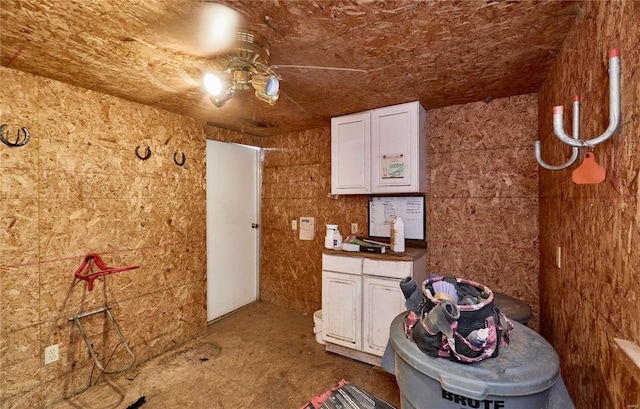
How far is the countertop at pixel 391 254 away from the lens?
87.8 inches

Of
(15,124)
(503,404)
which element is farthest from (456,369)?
(15,124)

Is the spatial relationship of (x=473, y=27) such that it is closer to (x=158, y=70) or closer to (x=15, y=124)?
(x=158, y=70)

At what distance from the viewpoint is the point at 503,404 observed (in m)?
0.84

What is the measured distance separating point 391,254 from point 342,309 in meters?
0.69

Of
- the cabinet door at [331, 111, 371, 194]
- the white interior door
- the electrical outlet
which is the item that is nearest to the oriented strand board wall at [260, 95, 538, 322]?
→ the cabinet door at [331, 111, 371, 194]

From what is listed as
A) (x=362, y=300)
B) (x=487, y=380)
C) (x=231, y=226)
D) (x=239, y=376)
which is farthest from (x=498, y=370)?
(x=231, y=226)

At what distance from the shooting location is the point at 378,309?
231 cm

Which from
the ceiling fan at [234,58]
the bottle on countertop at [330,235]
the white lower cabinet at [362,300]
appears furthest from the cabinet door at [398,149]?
the ceiling fan at [234,58]

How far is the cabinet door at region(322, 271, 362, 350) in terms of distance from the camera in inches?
94.6

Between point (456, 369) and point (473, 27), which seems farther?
point (473, 27)

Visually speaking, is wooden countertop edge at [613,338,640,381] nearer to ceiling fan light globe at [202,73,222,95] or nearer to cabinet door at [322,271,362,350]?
cabinet door at [322,271,362,350]

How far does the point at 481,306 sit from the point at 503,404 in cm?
28

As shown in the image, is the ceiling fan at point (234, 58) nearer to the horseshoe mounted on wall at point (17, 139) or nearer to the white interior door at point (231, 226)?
the horseshoe mounted on wall at point (17, 139)

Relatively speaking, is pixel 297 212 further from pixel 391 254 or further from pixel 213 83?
pixel 213 83
